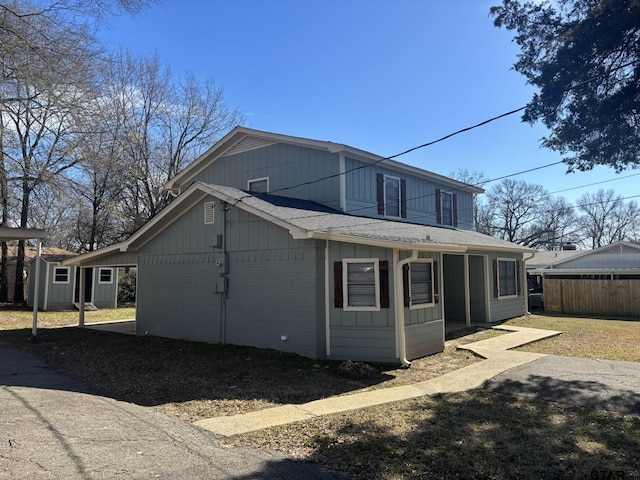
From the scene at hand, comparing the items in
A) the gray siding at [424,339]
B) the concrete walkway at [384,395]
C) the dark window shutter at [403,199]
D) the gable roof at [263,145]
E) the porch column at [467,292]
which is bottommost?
the concrete walkway at [384,395]

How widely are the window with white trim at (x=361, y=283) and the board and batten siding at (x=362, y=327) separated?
113mm

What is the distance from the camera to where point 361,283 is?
9.49 meters

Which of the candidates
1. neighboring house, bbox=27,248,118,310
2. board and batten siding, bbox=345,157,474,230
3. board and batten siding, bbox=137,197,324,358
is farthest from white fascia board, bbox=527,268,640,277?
neighboring house, bbox=27,248,118,310

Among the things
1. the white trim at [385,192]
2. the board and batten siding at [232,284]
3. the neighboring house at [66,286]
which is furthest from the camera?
the neighboring house at [66,286]

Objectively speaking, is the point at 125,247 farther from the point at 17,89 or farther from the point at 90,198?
the point at 90,198

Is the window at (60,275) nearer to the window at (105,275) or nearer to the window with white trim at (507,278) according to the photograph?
the window at (105,275)

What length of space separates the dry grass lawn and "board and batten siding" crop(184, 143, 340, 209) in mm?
5373

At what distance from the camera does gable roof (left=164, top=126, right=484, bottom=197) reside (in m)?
13.5

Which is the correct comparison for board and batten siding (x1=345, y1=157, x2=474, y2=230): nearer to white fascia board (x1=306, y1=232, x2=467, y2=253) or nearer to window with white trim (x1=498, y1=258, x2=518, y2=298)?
window with white trim (x1=498, y1=258, x2=518, y2=298)

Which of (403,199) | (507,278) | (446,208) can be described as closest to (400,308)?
(403,199)

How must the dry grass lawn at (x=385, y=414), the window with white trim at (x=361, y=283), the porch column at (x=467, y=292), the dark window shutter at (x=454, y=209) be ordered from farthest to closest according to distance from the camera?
the dark window shutter at (x=454, y=209) < the porch column at (x=467, y=292) < the window with white trim at (x=361, y=283) < the dry grass lawn at (x=385, y=414)

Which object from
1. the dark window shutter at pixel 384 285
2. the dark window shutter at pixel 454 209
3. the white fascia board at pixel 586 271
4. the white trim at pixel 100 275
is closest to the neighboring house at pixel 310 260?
the dark window shutter at pixel 384 285

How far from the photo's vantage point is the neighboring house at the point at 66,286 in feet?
73.6

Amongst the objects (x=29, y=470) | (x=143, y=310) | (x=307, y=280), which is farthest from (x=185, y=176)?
(x=29, y=470)
